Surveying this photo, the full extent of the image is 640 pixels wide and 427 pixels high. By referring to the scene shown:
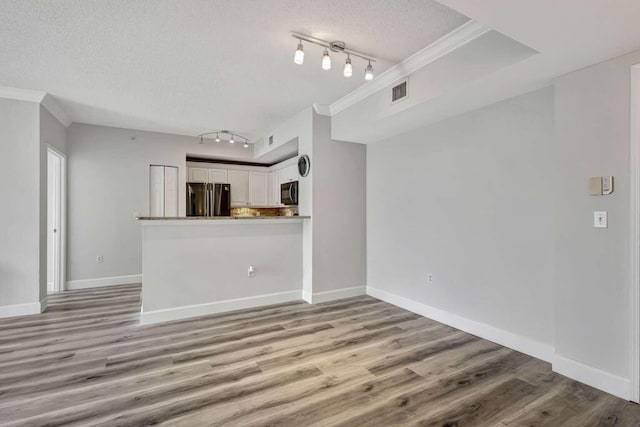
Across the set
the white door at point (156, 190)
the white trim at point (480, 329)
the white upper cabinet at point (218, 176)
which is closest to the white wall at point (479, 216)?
the white trim at point (480, 329)

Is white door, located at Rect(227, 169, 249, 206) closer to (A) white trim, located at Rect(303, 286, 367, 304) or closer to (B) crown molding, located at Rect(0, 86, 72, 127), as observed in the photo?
(B) crown molding, located at Rect(0, 86, 72, 127)

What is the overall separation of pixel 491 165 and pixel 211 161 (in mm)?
5390

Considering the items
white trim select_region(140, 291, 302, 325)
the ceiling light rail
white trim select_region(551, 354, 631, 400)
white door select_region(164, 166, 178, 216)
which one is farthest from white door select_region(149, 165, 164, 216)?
white trim select_region(551, 354, 631, 400)

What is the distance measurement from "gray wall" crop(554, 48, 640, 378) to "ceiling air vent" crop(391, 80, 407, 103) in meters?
1.24

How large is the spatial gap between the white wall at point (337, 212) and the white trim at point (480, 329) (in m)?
0.71

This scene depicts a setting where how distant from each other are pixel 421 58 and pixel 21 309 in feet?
17.5

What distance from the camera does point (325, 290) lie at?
168 inches

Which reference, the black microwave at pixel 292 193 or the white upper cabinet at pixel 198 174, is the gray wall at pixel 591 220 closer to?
the black microwave at pixel 292 193

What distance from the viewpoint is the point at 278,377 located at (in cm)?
232

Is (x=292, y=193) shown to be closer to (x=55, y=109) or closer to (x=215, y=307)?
(x=215, y=307)

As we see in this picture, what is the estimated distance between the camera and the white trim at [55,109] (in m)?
3.83

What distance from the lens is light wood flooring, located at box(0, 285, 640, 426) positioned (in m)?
1.88

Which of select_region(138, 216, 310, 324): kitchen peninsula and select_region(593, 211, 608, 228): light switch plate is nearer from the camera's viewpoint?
select_region(593, 211, 608, 228): light switch plate

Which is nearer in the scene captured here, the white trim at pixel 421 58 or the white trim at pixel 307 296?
the white trim at pixel 421 58
